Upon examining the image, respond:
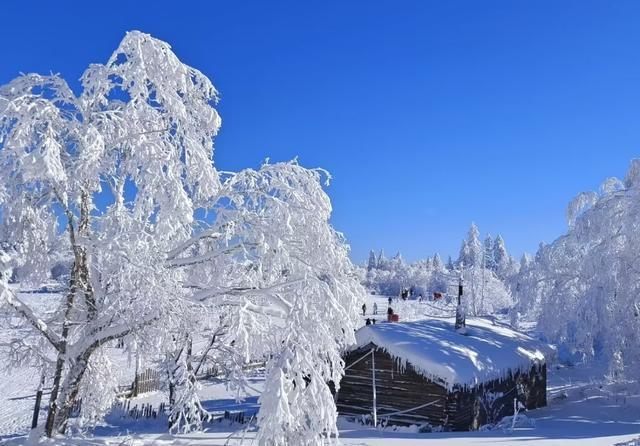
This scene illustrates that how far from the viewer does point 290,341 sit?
27.2ft

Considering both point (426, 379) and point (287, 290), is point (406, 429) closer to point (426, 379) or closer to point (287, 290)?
point (426, 379)

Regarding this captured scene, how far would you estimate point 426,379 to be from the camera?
16656mm

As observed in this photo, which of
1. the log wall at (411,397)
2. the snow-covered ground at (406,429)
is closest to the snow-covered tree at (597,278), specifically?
the snow-covered ground at (406,429)

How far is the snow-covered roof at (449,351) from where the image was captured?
16.6 meters

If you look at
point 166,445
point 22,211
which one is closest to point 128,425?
point 166,445

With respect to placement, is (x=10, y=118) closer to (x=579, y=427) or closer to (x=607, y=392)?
(x=579, y=427)

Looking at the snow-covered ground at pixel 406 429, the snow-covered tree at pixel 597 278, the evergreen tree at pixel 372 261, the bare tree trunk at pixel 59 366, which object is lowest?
the snow-covered ground at pixel 406 429

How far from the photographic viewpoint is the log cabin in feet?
54.1

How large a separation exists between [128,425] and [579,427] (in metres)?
14.0

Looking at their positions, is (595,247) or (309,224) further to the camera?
(595,247)

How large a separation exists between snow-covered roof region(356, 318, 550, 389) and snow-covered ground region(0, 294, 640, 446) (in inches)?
73.6

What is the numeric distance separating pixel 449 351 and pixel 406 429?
9.57ft

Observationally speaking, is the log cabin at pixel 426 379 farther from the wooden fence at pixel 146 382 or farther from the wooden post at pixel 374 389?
the wooden fence at pixel 146 382

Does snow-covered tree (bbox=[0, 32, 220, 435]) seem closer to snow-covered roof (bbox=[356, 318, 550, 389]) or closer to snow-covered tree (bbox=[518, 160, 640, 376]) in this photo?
snow-covered roof (bbox=[356, 318, 550, 389])
